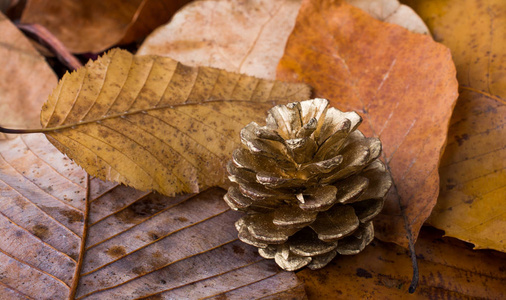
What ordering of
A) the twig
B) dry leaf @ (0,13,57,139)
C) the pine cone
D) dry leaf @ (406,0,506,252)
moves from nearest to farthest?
the pine cone < dry leaf @ (406,0,506,252) < dry leaf @ (0,13,57,139) < the twig

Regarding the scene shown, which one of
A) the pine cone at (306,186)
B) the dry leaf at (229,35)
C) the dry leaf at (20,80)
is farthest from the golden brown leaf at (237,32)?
the pine cone at (306,186)

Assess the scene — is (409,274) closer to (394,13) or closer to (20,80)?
(394,13)

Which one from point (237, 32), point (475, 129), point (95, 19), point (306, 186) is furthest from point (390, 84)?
point (95, 19)

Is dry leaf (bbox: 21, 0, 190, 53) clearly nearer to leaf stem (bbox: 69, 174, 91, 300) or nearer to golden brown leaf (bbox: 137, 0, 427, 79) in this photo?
golden brown leaf (bbox: 137, 0, 427, 79)

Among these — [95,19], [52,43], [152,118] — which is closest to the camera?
[152,118]

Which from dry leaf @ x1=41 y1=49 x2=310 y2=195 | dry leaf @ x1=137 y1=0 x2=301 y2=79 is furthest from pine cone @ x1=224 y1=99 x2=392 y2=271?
dry leaf @ x1=137 y1=0 x2=301 y2=79

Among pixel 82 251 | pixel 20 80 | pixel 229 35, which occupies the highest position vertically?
pixel 229 35

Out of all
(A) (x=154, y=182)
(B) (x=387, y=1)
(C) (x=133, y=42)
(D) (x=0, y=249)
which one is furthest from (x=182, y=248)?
(B) (x=387, y=1)
